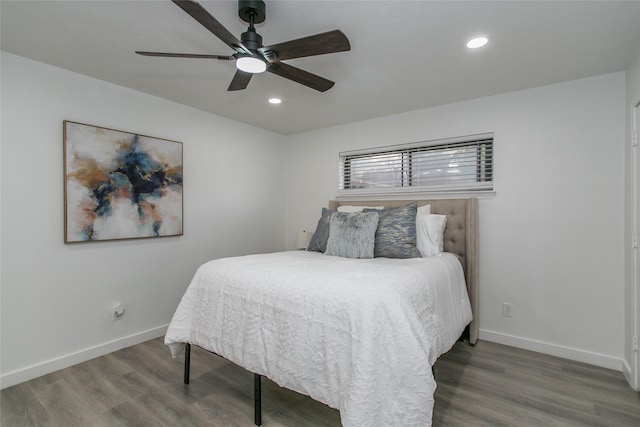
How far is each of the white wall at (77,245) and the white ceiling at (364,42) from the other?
Answer: 0.24 m

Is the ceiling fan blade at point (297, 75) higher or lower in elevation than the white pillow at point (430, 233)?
higher

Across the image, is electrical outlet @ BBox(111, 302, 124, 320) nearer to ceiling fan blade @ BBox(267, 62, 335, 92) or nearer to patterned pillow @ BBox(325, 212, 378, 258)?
patterned pillow @ BBox(325, 212, 378, 258)

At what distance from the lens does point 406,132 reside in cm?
349

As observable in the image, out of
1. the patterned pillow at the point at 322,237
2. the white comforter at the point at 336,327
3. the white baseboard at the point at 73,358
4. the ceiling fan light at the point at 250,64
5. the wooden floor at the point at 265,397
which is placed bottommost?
the wooden floor at the point at 265,397

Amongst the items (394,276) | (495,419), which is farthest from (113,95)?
(495,419)

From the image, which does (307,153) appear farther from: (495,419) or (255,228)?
(495,419)

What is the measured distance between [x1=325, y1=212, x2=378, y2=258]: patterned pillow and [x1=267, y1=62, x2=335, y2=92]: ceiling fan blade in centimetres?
115

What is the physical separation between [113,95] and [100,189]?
0.85 m

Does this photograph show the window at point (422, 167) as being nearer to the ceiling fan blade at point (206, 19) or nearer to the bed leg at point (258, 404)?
the ceiling fan blade at point (206, 19)

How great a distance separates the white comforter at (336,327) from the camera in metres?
1.41

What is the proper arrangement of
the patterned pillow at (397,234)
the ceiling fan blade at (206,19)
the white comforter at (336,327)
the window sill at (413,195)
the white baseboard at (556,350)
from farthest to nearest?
the window sill at (413,195) → the patterned pillow at (397,234) → the white baseboard at (556,350) → the white comforter at (336,327) → the ceiling fan blade at (206,19)

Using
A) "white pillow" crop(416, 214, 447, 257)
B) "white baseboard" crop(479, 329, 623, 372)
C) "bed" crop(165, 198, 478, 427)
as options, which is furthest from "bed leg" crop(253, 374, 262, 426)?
"white baseboard" crop(479, 329, 623, 372)

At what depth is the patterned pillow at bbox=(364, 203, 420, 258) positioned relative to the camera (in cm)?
261

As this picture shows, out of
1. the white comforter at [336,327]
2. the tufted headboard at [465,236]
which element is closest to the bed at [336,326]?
the white comforter at [336,327]
